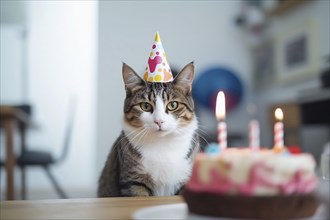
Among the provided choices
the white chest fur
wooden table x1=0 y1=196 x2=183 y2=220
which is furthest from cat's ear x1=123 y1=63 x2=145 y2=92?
wooden table x1=0 y1=196 x2=183 y2=220

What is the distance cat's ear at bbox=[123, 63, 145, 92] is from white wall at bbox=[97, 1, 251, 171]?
1.2 inches

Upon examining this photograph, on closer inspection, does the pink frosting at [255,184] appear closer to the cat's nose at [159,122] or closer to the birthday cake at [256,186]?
the birthday cake at [256,186]

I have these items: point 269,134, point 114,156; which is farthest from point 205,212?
point 269,134

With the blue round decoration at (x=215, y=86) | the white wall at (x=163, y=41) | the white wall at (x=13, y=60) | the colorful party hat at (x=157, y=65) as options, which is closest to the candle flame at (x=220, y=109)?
the colorful party hat at (x=157, y=65)

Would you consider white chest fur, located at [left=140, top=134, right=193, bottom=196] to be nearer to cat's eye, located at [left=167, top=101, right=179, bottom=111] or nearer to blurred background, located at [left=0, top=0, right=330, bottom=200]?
cat's eye, located at [left=167, top=101, right=179, bottom=111]

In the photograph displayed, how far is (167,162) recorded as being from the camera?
100 cm

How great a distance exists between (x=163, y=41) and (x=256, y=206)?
673mm

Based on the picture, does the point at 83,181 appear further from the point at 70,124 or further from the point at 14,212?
the point at 14,212

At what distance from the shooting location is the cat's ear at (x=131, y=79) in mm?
960

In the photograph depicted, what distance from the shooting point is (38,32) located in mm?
Answer: 4191

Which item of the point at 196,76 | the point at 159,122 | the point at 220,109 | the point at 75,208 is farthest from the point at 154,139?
the point at 196,76

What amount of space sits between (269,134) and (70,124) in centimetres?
175

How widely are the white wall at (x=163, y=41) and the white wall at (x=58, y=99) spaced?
1098 mm

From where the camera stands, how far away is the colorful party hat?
0.89m
